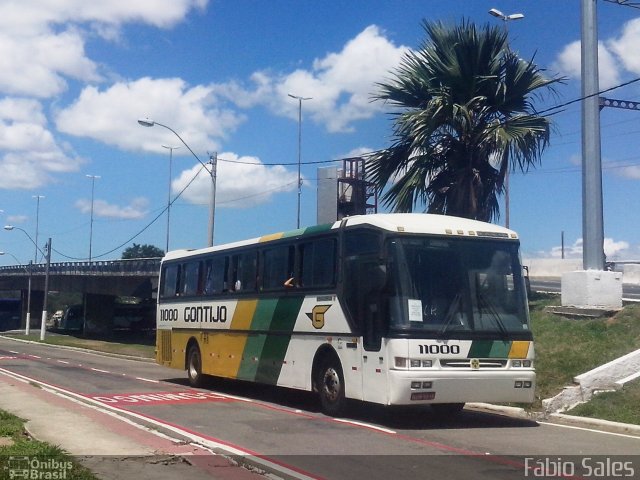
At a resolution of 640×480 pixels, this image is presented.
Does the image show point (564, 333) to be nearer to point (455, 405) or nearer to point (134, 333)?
point (455, 405)

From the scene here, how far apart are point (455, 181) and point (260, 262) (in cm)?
633

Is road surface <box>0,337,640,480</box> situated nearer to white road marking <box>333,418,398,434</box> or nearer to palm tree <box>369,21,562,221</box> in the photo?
white road marking <box>333,418,398,434</box>

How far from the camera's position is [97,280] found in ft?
201

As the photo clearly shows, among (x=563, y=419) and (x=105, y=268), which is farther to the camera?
(x=105, y=268)

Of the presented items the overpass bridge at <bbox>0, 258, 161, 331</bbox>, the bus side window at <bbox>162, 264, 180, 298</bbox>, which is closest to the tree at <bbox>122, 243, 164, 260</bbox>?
the overpass bridge at <bbox>0, 258, 161, 331</bbox>

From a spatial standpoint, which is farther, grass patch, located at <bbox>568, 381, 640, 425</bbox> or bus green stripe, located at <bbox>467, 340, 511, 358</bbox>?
grass patch, located at <bbox>568, 381, 640, 425</bbox>

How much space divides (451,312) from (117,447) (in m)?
5.51

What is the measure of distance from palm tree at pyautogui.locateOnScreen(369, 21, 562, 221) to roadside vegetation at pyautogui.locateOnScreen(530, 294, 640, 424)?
3778mm

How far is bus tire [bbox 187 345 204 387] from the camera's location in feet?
68.5

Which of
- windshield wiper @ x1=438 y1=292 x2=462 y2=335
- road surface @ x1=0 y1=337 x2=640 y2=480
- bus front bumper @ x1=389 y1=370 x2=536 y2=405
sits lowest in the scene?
road surface @ x1=0 y1=337 x2=640 y2=480

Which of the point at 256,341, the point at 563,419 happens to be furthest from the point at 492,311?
the point at 256,341

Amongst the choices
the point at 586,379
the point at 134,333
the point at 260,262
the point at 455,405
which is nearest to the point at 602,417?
the point at 586,379

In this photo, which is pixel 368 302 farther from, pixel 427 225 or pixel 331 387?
pixel 331 387

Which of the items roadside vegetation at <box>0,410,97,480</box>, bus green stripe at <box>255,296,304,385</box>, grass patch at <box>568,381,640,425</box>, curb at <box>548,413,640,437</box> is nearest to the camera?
roadside vegetation at <box>0,410,97,480</box>
